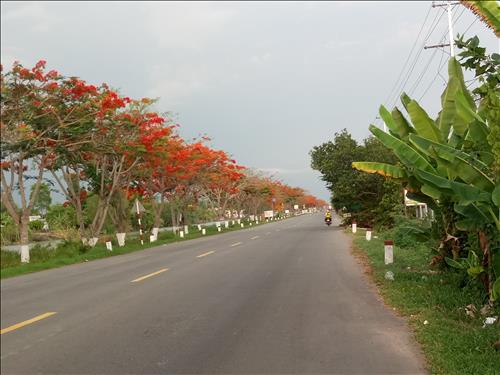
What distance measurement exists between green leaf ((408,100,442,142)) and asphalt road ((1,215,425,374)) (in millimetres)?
3084

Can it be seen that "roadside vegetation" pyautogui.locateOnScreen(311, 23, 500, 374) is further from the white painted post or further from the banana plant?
the white painted post

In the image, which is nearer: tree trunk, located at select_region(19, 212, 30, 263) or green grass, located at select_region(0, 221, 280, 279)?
green grass, located at select_region(0, 221, 280, 279)

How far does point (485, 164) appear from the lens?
7.18 m

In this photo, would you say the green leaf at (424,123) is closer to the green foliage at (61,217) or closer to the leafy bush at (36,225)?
the green foliage at (61,217)

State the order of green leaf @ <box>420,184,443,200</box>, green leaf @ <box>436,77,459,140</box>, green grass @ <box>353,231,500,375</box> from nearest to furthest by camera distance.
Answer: green grass @ <box>353,231,500,375</box> < green leaf @ <box>420,184,443,200</box> < green leaf @ <box>436,77,459,140</box>

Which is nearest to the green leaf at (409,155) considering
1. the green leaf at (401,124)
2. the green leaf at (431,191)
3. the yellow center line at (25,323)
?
the green leaf at (431,191)

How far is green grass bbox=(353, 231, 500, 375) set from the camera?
5.27m

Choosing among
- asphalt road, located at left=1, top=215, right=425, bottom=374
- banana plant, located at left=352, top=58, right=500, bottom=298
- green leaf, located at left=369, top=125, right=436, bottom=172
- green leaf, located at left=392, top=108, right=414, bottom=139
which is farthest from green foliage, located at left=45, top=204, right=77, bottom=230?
green leaf, located at left=369, top=125, right=436, bottom=172

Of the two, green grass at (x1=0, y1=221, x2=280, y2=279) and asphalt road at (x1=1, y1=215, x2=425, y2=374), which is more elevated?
green grass at (x1=0, y1=221, x2=280, y2=279)

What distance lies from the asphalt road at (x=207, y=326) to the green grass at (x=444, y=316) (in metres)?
0.26

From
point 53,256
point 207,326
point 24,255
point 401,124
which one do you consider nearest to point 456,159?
point 401,124

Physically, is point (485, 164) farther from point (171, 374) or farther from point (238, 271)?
point (238, 271)

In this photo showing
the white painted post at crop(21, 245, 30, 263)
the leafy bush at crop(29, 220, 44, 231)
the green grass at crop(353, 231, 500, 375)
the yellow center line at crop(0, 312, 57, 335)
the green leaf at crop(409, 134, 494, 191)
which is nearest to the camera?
the green grass at crop(353, 231, 500, 375)

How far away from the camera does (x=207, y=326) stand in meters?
7.40
